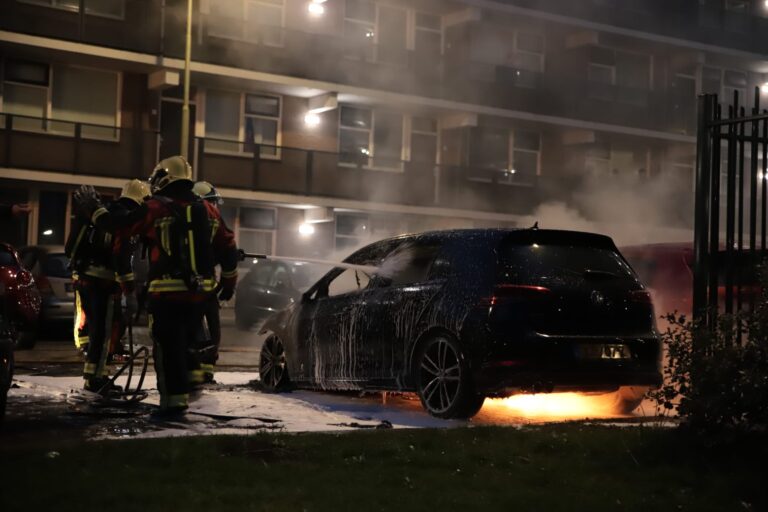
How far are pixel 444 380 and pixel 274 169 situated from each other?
2201 cm

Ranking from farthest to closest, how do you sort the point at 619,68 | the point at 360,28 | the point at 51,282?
the point at 619,68
the point at 360,28
the point at 51,282

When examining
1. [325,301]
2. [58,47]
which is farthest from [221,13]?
[325,301]

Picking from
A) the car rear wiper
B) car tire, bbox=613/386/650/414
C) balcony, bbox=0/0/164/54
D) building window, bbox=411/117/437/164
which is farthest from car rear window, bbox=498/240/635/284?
building window, bbox=411/117/437/164

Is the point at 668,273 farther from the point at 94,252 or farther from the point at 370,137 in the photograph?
the point at 370,137

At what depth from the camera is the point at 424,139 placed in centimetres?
3334

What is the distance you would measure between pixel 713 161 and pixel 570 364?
1701 mm

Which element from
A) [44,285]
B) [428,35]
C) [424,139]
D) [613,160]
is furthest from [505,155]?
[44,285]

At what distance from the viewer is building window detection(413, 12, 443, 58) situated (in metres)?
32.8

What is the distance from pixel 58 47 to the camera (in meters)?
26.3

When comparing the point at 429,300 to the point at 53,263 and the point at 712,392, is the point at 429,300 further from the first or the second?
the point at 53,263

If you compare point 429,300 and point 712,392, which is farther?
point 429,300

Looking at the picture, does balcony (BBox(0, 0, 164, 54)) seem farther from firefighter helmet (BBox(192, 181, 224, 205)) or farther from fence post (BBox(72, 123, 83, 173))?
firefighter helmet (BBox(192, 181, 224, 205))

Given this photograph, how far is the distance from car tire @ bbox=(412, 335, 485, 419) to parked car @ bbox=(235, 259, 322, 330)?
1013 cm

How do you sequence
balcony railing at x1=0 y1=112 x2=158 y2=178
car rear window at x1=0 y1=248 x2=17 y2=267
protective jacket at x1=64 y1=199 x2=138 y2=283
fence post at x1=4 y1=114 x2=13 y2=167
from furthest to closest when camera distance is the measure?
balcony railing at x1=0 y1=112 x2=158 y2=178 < fence post at x1=4 y1=114 x2=13 y2=167 < car rear window at x1=0 y1=248 x2=17 y2=267 < protective jacket at x1=64 y1=199 x2=138 y2=283
